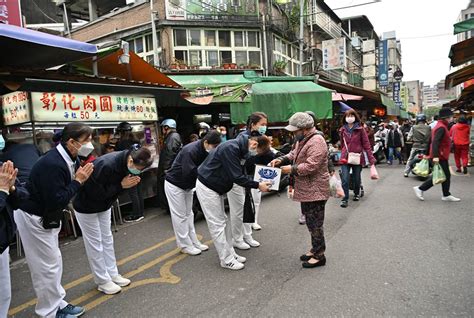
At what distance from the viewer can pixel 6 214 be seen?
2.47 meters

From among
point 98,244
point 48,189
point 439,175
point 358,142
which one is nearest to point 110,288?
point 98,244

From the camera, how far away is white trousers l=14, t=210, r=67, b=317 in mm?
2844

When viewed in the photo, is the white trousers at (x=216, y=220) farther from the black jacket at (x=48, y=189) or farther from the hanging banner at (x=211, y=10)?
the hanging banner at (x=211, y=10)

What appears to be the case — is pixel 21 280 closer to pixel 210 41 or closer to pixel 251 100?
pixel 251 100

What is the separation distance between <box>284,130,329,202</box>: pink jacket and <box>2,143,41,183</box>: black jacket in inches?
117

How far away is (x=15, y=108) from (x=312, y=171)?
17.3 ft

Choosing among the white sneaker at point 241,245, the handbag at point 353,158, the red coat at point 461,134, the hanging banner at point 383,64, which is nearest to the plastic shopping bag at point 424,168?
the handbag at point 353,158

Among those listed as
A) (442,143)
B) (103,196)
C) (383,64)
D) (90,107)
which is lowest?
(103,196)

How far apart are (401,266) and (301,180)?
4.89 feet

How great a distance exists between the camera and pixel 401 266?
3775mm

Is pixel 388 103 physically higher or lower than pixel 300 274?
higher

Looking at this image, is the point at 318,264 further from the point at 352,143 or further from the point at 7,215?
the point at 352,143

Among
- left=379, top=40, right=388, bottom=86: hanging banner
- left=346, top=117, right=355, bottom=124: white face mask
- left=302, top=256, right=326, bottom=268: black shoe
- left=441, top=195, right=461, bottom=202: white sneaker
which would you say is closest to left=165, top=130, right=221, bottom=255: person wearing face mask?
left=302, top=256, right=326, bottom=268: black shoe

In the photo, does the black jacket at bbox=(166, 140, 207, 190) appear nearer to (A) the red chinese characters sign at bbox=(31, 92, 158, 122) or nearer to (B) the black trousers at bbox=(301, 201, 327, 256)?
(B) the black trousers at bbox=(301, 201, 327, 256)
